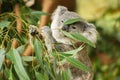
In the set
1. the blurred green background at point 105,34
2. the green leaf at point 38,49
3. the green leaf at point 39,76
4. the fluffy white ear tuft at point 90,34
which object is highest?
the green leaf at point 38,49

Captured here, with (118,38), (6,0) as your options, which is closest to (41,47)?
(6,0)

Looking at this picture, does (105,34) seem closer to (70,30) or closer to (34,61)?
(70,30)

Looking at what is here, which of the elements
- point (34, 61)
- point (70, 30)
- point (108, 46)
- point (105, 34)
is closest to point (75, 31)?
point (70, 30)

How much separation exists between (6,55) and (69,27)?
603mm

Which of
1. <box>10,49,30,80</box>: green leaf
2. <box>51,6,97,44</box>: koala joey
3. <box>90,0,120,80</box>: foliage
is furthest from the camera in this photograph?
<box>90,0,120,80</box>: foliage

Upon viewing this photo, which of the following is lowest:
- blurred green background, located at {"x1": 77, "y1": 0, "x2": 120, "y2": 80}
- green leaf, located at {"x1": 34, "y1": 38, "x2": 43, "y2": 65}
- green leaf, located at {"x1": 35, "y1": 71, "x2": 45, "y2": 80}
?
blurred green background, located at {"x1": 77, "y1": 0, "x2": 120, "y2": 80}

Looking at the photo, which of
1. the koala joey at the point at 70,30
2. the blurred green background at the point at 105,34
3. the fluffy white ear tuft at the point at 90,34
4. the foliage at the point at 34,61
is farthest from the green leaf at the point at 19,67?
the blurred green background at the point at 105,34

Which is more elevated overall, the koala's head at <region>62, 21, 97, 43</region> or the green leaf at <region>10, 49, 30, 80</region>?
the green leaf at <region>10, 49, 30, 80</region>

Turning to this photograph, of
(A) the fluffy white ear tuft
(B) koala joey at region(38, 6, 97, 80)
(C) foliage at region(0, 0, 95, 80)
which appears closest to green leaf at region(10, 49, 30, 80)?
(C) foliage at region(0, 0, 95, 80)

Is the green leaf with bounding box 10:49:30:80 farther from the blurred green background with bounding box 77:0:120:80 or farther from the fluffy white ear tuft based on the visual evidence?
the blurred green background with bounding box 77:0:120:80

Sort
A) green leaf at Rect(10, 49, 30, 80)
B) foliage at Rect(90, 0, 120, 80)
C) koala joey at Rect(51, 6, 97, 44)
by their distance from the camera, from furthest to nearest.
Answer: foliage at Rect(90, 0, 120, 80) < koala joey at Rect(51, 6, 97, 44) < green leaf at Rect(10, 49, 30, 80)

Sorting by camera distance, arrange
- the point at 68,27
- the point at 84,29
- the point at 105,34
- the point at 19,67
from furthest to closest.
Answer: the point at 105,34 < the point at 84,29 < the point at 68,27 < the point at 19,67

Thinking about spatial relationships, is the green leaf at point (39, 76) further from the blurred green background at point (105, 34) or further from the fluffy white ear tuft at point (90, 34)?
the blurred green background at point (105, 34)

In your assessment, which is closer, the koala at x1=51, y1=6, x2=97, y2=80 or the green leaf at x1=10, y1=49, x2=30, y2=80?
the green leaf at x1=10, y1=49, x2=30, y2=80
